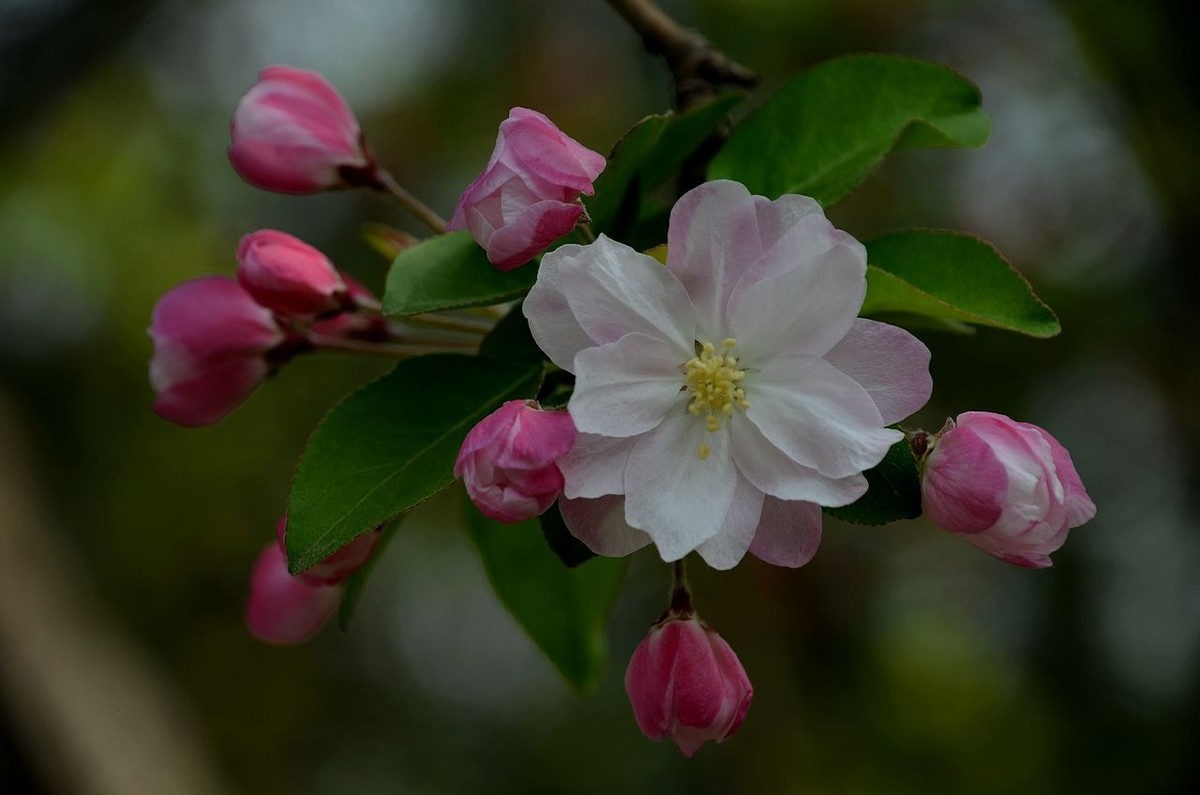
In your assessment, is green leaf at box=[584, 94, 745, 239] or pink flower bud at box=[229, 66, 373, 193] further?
pink flower bud at box=[229, 66, 373, 193]

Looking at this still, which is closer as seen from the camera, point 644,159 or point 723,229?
point 723,229

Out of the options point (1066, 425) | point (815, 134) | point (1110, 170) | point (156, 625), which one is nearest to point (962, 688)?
point (1066, 425)

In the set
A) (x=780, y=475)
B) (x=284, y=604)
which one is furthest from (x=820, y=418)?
(x=284, y=604)

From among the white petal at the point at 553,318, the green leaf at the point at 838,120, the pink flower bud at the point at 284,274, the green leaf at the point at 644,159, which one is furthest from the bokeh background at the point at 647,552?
the white petal at the point at 553,318

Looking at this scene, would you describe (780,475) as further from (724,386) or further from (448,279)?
(448,279)

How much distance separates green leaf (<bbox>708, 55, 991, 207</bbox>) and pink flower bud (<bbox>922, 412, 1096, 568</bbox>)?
264 millimetres

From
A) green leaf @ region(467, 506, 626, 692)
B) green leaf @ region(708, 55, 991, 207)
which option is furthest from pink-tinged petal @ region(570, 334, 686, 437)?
green leaf @ region(467, 506, 626, 692)

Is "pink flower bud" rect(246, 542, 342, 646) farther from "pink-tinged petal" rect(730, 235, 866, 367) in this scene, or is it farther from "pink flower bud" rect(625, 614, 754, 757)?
"pink-tinged petal" rect(730, 235, 866, 367)

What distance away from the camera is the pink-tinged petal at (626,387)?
584 millimetres

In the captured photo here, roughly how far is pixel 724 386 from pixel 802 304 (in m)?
0.07

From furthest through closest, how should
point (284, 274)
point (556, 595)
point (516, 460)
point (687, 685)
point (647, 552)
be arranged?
point (647, 552) → point (556, 595) → point (284, 274) → point (687, 685) → point (516, 460)

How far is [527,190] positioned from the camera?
24.1 inches

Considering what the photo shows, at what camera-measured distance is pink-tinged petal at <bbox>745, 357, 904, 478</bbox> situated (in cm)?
59

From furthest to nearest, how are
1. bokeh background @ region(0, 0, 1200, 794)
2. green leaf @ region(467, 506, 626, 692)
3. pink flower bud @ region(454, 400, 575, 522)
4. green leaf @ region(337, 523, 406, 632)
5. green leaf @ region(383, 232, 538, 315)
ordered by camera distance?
1. bokeh background @ region(0, 0, 1200, 794)
2. green leaf @ region(467, 506, 626, 692)
3. green leaf @ region(337, 523, 406, 632)
4. green leaf @ region(383, 232, 538, 315)
5. pink flower bud @ region(454, 400, 575, 522)
